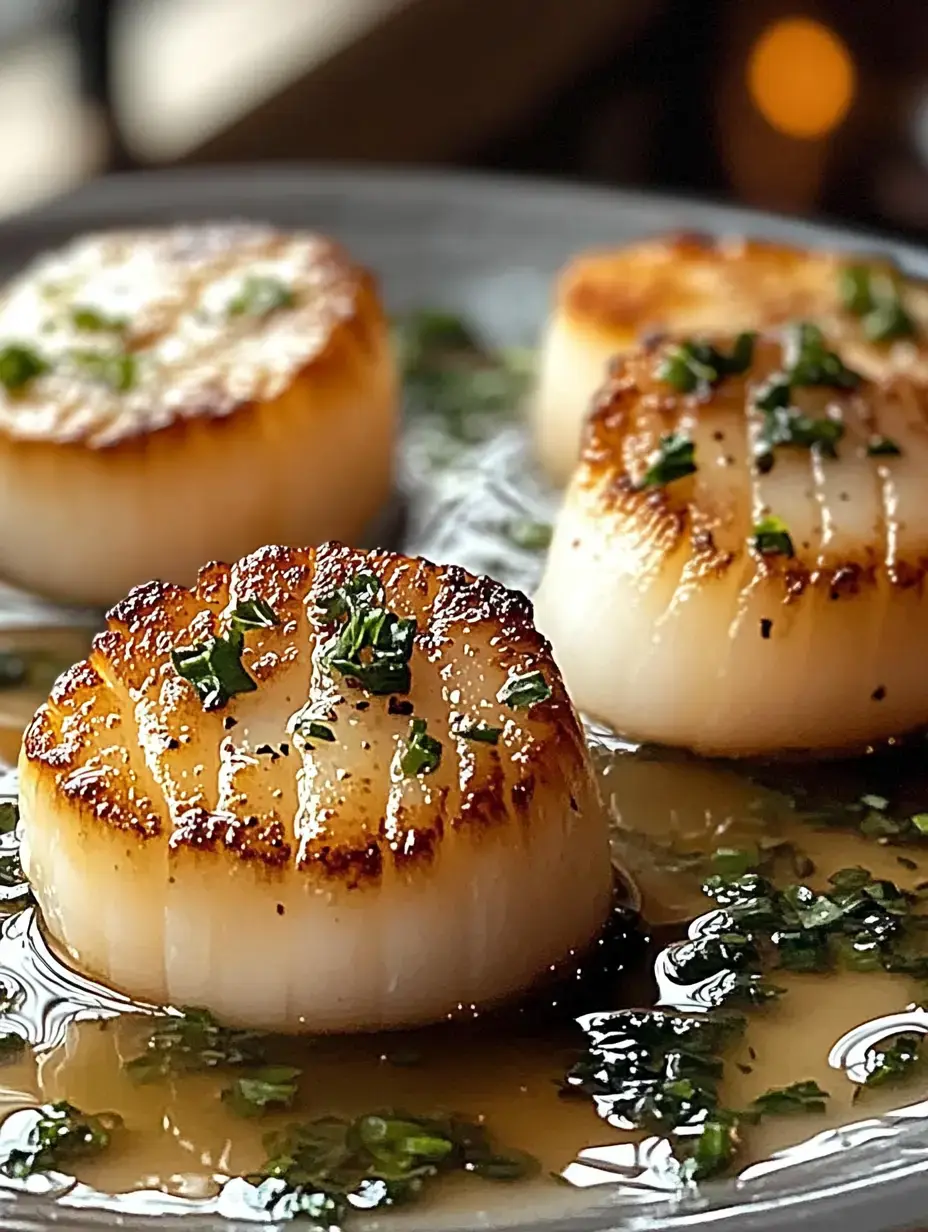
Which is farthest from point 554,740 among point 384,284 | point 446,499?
point 384,284

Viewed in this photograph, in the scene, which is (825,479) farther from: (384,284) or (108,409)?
(384,284)

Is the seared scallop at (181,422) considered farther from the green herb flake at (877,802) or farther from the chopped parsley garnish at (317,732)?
the green herb flake at (877,802)

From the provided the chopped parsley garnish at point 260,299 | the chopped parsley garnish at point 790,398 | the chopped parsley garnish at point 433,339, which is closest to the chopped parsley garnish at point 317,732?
the chopped parsley garnish at point 790,398

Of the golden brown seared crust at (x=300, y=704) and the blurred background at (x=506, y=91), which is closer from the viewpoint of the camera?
the golden brown seared crust at (x=300, y=704)

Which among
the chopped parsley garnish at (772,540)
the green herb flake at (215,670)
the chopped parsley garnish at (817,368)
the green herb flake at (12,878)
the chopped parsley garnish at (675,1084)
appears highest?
the chopped parsley garnish at (817,368)

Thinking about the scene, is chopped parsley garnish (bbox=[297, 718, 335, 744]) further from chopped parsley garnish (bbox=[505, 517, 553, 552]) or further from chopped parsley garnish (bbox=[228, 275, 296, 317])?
chopped parsley garnish (bbox=[228, 275, 296, 317])

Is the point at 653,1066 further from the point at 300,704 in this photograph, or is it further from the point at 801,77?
the point at 801,77

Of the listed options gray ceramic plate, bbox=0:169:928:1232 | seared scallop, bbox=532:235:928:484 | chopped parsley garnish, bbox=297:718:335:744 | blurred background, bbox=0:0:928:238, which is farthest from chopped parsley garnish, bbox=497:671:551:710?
blurred background, bbox=0:0:928:238
